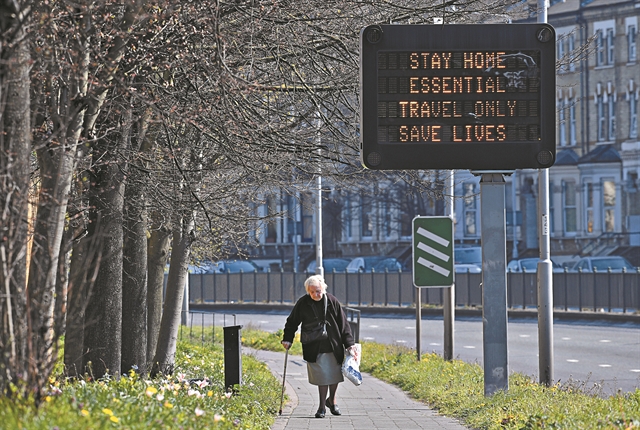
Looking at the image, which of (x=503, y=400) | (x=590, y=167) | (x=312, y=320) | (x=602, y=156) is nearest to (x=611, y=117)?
(x=602, y=156)

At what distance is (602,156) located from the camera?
198ft

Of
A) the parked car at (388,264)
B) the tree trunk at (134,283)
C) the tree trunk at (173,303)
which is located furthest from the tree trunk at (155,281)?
the parked car at (388,264)

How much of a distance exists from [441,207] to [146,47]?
53723mm

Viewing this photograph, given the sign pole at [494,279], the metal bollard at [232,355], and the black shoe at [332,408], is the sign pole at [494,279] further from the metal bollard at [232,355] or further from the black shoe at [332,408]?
the metal bollard at [232,355]

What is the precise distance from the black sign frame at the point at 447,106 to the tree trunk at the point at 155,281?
21.6 ft

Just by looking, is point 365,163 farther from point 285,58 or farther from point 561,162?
point 561,162

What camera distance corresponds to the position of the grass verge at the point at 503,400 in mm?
9602

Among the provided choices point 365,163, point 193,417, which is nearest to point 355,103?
point 365,163

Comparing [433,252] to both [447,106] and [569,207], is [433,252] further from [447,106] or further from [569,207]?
[569,207]

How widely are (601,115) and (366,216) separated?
1415 centimetres

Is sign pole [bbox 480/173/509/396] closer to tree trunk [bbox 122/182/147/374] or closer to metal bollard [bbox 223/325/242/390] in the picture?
metal bollard [bbox 223/325/242/390]

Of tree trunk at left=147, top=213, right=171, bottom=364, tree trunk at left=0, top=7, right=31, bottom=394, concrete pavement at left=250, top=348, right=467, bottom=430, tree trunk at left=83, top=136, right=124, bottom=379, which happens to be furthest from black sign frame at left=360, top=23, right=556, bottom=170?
tree trunk at left=147, top=213, right=171, bottom=364

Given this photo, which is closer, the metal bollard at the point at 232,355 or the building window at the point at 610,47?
the metal bollard at the point at 232,355

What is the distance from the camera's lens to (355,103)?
13570mm
